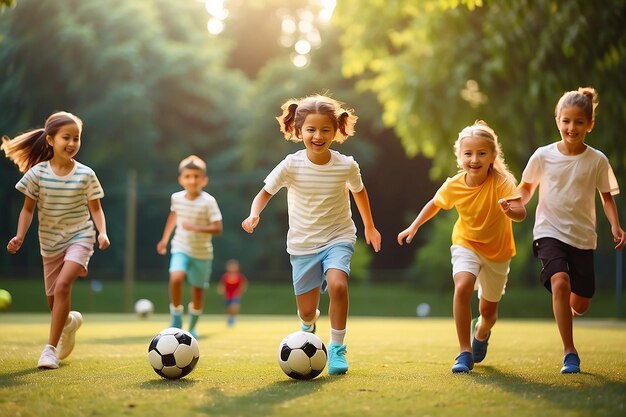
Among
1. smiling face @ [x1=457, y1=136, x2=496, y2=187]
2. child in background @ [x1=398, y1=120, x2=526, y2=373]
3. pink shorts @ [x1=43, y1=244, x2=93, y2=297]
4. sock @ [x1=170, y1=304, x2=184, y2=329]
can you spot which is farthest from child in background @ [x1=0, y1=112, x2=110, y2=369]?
sock @ [x1=170, y1=304, x2=184, y2=329]

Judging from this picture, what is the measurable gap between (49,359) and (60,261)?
80 cm

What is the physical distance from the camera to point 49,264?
6.98m

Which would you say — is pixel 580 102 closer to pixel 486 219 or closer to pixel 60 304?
pixel 486 219

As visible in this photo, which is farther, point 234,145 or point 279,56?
point 279,56

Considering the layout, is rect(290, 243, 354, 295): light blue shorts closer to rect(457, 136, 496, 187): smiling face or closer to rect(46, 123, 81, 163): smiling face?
rect(457, 136, 496, 187): smiling face

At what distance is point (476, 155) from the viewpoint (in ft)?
21.2

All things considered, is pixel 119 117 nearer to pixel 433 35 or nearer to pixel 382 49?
pixel 382 49

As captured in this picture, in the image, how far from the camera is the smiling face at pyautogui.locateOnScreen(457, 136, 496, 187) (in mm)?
6473

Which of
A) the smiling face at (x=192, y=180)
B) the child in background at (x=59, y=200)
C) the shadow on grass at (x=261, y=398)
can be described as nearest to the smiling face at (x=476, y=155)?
the shadow on grass at (x=261, y=398)

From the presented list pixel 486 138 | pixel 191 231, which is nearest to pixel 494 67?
pixel 191 231

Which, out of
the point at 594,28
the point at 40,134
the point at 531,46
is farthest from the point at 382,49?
the point at 40,134

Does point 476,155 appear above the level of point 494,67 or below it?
below

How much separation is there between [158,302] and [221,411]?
18313 millimetres

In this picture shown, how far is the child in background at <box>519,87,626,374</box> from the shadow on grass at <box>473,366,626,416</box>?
0.64m
